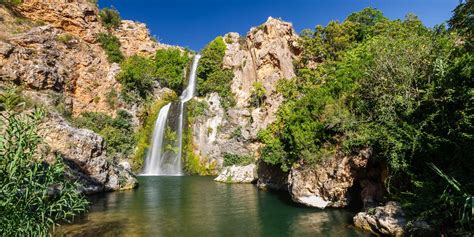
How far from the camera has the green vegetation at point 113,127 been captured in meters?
42.2

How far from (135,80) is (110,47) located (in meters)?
7.68

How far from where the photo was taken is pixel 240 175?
32.4 metres

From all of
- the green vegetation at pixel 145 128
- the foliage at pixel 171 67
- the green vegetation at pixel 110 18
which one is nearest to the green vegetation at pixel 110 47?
the green vegetation at pixel 110 18

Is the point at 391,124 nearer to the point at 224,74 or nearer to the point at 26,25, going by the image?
the point at 224,74

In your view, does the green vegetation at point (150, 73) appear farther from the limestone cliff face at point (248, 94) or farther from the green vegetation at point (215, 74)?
the limestone cliff face at point (248, 94)

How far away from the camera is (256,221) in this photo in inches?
638

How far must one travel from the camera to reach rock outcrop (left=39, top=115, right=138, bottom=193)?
22875 millimetres

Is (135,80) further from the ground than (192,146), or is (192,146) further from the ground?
(135,80)

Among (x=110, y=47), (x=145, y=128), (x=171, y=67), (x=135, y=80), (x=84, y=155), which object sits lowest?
(x=84, y=155)

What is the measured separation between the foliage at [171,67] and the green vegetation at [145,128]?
2.91 meters

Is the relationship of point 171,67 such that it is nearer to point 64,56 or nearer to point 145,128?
point 145,128

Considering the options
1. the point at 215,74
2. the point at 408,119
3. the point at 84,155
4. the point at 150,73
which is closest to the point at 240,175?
the point at 84,155

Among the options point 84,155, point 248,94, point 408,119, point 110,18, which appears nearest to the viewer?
point 408,119

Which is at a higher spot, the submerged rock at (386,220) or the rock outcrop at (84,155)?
the rock outcrop at (84,155)
